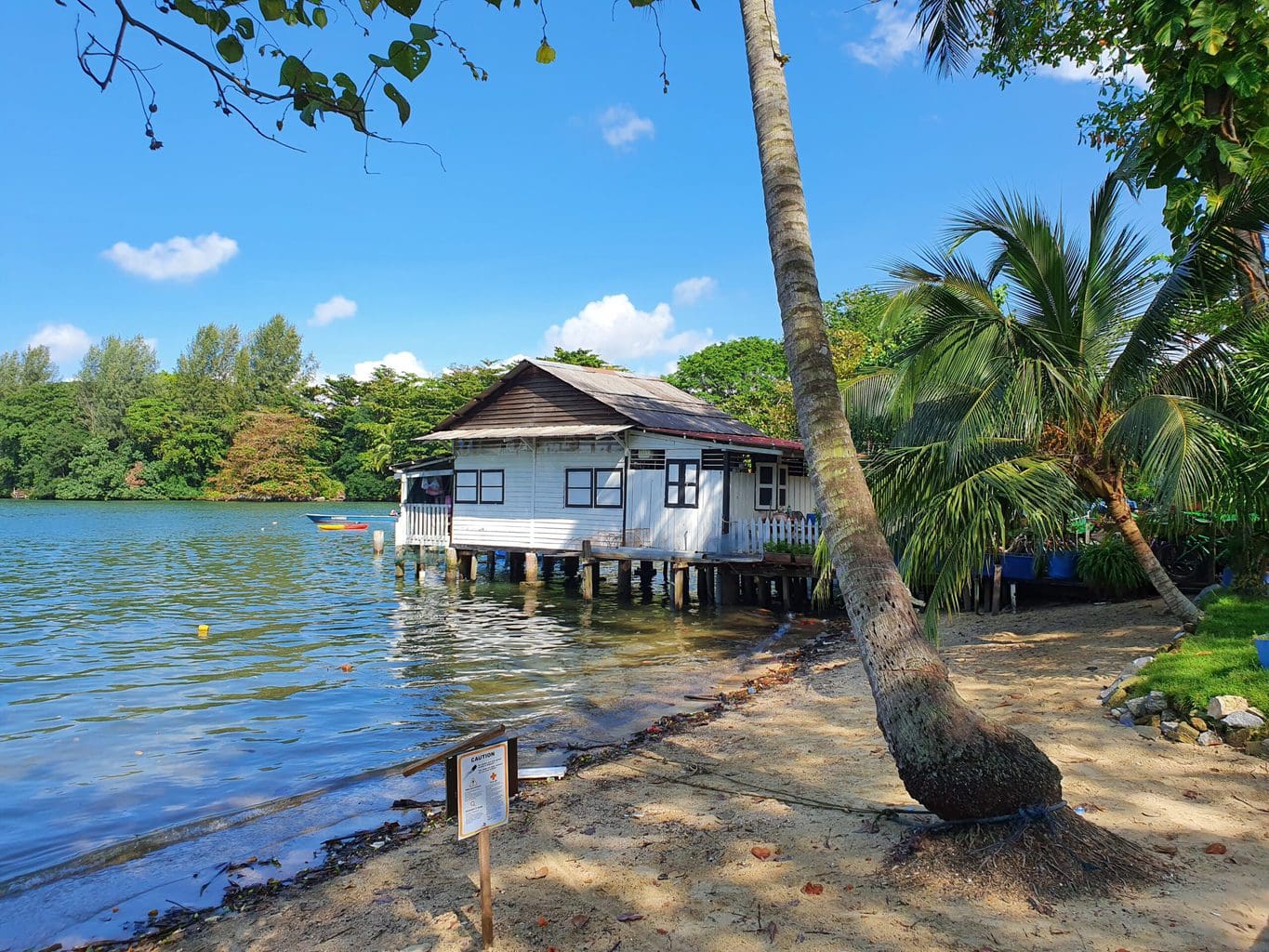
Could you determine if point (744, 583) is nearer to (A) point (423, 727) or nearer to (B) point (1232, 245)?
(A) point (423, 727)

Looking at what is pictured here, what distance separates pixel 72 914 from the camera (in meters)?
5.93

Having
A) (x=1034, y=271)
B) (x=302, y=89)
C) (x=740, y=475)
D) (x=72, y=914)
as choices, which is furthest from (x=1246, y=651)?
(x=740, y=475)

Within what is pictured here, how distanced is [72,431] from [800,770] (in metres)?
83.4

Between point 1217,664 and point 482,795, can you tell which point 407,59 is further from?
point 1217,664

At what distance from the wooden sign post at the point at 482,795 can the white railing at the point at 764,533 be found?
16348 mm

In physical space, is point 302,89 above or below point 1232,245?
below

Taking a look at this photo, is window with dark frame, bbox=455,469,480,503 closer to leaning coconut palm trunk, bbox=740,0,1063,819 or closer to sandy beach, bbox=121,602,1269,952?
sandy beach, bbox=121,602,1269,952

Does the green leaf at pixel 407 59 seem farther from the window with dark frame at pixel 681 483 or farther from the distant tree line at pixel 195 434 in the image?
the distant tree line at pixel 195 434

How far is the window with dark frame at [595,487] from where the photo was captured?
23391 millimetres

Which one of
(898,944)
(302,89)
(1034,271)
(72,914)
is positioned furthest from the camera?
(1034,271)

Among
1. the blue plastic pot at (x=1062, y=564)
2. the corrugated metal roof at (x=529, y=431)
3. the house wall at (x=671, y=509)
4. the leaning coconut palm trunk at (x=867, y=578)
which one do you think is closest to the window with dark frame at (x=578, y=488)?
the corrugated metal roof at (x=529, y=431)

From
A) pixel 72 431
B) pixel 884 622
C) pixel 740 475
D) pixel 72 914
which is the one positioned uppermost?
pixel 72 431

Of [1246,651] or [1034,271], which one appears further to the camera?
[1034,271]

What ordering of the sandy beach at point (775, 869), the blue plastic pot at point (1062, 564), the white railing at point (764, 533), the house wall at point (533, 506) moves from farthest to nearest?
the house wall at point (533, 506) → the white railing at point (764, 533) → the blue plastic pot at point (1062, 564) → the sandy beach at point (775, 869)
